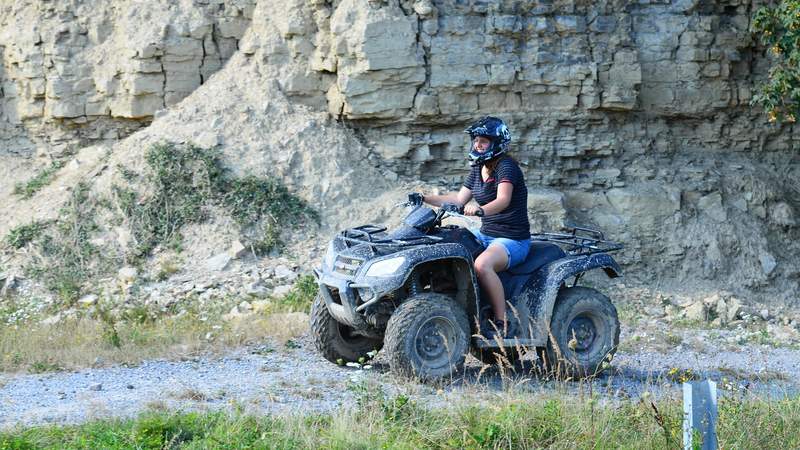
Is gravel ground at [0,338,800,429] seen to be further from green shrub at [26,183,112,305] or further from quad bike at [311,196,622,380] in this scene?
green shrub at [26,183,112,305]

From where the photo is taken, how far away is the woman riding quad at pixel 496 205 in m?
8.99

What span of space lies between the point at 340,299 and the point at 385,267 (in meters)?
0.63

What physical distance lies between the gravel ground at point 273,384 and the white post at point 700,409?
131 cm

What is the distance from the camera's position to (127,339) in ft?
35.0

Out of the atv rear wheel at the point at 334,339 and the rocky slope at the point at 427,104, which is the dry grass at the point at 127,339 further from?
the rocky slope at the point at 427,104

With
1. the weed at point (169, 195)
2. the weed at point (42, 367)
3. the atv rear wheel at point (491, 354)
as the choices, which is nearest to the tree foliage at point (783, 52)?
the atv rear wheel at point (491, 354)

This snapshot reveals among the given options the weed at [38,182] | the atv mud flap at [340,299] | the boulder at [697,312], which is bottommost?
the boulder at [697,312]

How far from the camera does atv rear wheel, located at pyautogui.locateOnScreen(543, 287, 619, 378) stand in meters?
9.34

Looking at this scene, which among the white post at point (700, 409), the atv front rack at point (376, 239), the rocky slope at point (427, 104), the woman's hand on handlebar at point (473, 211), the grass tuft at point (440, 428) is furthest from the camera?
the rocky slope at point (427, 104)

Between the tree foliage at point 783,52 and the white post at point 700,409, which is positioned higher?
the tree foliage at point 783,52

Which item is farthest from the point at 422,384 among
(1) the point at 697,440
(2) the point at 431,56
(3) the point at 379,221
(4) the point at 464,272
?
(2) the point at 431,56

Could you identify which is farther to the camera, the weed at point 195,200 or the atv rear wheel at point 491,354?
the weed at point 195,200

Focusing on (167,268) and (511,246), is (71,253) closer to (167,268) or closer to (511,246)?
(167,268)

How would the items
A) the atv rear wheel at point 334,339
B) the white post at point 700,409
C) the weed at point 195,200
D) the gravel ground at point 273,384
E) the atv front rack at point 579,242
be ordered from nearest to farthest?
1. the white post at point 700,409
2. the gravel ground at point 273,384
3. the atv rear wheel at point 334,339
4. the atv front rack at point 579,242
5. the weed at point 195,200
